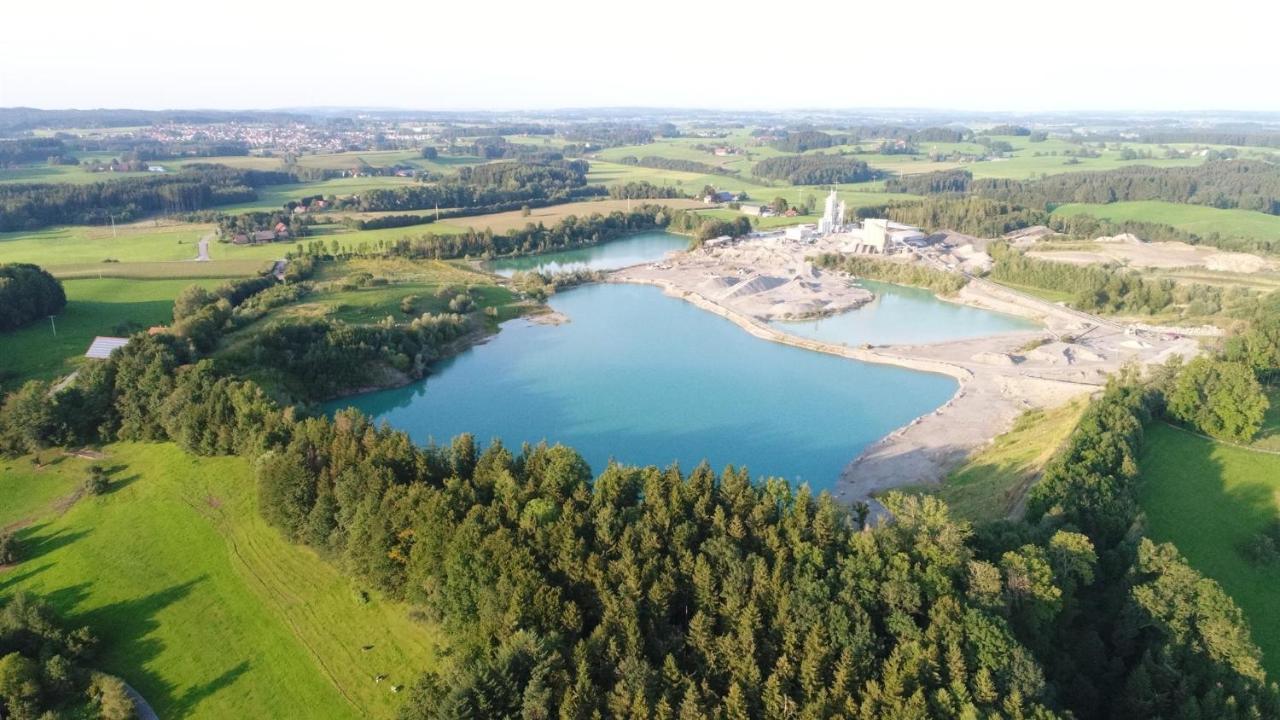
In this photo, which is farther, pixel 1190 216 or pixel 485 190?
pixel 485 190

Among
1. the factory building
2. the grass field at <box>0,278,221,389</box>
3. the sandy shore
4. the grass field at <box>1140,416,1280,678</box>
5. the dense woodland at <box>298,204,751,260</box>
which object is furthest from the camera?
the factory building

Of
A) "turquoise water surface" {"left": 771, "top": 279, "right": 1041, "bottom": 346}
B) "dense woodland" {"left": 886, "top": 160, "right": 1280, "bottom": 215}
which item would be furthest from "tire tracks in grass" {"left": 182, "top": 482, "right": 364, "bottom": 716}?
"dense woodland" {"left": 886, "top": 160, "right": 1280, "bottom": 215}

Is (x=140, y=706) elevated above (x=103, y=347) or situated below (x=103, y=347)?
below

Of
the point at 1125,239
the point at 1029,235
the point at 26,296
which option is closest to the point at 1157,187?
the point at 1125,239

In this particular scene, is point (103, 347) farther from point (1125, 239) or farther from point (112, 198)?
point (1125, 239)

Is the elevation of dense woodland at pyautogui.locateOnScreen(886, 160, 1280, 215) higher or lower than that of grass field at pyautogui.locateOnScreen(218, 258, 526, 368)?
higher

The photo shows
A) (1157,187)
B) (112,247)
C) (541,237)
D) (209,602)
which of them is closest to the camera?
(209,602)

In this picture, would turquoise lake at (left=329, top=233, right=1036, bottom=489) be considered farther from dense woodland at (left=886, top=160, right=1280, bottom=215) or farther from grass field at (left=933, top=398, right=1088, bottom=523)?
dense woodland at (left=886, top=160, right=1280, bottom=215)
